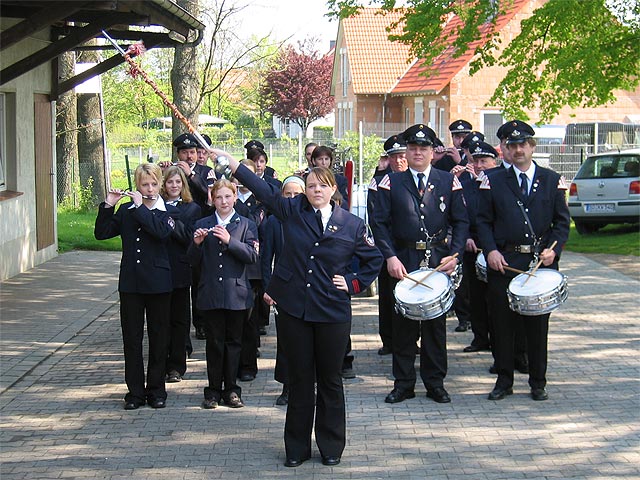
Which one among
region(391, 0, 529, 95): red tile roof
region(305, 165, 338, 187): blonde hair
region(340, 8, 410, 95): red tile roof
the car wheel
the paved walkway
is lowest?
Result: the paved walkway

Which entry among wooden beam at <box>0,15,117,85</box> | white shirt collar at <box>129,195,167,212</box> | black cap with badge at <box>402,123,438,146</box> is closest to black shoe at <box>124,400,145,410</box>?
white shirt collar at <box>129,195,167,212</box>

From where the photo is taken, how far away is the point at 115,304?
13.4 metres

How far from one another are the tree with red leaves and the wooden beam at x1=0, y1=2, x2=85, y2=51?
49.4m

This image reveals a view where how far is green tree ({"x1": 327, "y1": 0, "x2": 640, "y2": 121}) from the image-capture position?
56.7ft

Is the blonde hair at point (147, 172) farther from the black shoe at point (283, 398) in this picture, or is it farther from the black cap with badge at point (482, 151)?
the black cap with badge at point (482, 151)

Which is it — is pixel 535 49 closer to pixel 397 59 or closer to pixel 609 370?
pixel 609 370

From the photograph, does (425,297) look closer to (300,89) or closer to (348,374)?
(348,374)

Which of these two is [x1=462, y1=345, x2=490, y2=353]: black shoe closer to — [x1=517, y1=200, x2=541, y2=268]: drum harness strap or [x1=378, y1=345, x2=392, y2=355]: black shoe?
[x1=378, y1=345, x2=392, y2=355]: black shoe

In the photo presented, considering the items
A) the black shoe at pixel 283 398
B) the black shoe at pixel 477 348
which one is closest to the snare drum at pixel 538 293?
the black shoe at pixel 283 398

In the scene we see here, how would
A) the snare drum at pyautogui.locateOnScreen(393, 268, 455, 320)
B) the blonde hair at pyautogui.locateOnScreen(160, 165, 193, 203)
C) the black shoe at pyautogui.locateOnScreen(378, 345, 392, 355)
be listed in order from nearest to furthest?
the snare drum at pyautogui.locateOnScreen(393, 268, 455, 320) → the blonde hair at pyautogui.locateOnScreen(160, 165, 193, 203) → the black shoe at pyautogui.locateOnScreen(378, 345, 392, 355)

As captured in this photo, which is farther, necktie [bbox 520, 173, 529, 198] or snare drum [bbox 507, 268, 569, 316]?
necktie [bbox 520, 173, 529, 198]

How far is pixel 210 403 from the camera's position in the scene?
26.8 ft

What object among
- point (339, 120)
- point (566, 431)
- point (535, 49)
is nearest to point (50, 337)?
point (566, 431)

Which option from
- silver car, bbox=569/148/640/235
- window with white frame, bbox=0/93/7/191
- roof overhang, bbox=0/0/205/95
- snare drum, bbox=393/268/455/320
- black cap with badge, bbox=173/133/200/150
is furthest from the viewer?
silver car, bbox=569/148/640/235
